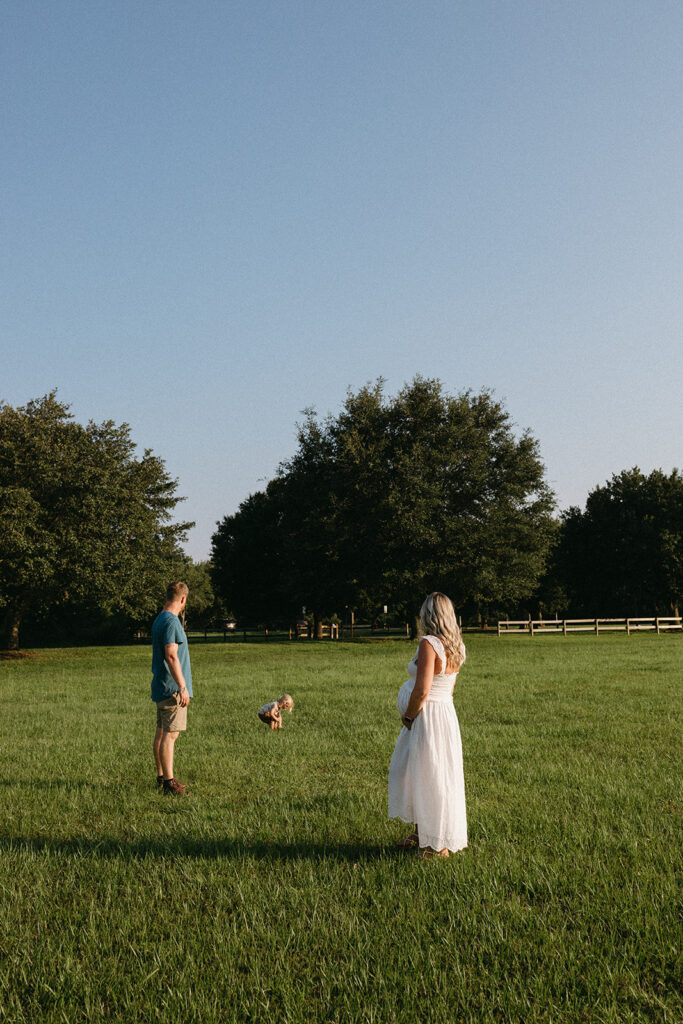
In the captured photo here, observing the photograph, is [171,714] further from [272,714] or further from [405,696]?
[272,714]

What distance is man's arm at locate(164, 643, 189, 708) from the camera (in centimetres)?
803

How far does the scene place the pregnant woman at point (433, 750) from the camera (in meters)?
5.50

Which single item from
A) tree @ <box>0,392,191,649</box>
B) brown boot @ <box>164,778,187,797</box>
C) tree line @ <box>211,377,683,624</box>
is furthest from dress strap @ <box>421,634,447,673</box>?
tree line @ <box>211,377,683,624</box>

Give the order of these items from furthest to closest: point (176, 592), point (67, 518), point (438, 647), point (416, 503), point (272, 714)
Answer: point (416, 503)
point (67, 518)
point (272, 714)
point (176, 592)
point (438, 647)

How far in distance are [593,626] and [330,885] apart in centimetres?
5143

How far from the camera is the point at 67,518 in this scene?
3181 centimetres

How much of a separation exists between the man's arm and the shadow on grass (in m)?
1.99

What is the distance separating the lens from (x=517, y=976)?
3854mm

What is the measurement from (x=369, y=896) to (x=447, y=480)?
35639 mm

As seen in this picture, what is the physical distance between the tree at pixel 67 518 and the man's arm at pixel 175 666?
23065 mm

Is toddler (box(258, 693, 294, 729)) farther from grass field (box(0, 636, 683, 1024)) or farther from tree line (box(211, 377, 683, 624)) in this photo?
tree line (box(211, 377, 683, 624))

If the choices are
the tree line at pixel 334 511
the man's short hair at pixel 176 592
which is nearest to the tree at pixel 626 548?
the tree line at pixel 334 511

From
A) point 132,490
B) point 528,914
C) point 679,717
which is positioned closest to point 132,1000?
point 528,914

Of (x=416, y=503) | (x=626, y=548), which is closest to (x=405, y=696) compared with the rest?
(x=416, y=503)
